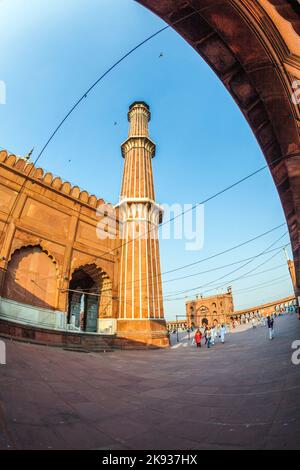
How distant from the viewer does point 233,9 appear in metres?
2.27

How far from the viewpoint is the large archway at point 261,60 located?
7.25 ft

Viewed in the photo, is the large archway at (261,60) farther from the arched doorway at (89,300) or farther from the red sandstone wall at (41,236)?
the arched doorway at (89,300)

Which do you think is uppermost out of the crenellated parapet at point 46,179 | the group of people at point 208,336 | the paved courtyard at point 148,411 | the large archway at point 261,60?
the crenellated parapet at point 46,179

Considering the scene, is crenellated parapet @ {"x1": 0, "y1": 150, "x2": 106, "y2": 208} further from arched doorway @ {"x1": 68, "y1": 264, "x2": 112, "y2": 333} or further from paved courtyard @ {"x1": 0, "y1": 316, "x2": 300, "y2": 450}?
paved courtyard @ {"x1": 0, "y1": 316, "x2": 300, "y2": 450}

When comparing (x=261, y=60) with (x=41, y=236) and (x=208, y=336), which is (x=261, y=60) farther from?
(x=41, y=236)

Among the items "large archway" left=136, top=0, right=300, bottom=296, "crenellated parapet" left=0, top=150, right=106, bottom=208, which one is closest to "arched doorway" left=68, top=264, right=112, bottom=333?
"crenellated parapet" left=0, top=150, right=106, bottom=208

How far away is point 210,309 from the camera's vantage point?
4847 cm

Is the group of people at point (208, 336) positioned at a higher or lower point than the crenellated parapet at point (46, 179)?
lower

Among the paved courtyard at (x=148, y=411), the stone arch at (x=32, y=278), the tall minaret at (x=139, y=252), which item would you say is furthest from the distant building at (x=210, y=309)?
the paved courtyard at (x=148, y=411)

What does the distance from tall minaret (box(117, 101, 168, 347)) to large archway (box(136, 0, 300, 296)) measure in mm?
12079

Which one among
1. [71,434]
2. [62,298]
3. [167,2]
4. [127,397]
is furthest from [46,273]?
[167,2]

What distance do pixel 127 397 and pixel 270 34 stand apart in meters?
4.70

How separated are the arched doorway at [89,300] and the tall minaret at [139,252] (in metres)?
1.03
